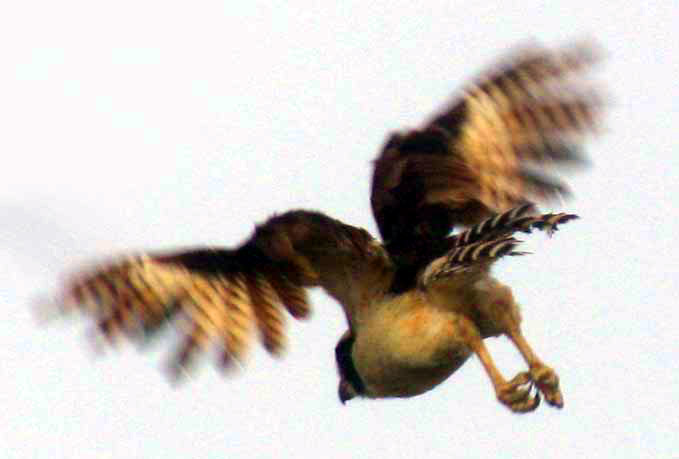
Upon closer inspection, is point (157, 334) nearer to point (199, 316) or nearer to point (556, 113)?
point (199, 316)

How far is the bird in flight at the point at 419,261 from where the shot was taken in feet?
36.7

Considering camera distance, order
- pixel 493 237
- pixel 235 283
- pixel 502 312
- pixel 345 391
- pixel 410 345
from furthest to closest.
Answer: pixel 345 391 < pixel 502 312 < pixel 410 345 < pixel 235 283 < pixel 493 237

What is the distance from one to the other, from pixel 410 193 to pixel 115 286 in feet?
5.50

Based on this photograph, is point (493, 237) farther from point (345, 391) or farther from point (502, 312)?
point (345, 391)

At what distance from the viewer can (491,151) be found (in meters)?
11.9

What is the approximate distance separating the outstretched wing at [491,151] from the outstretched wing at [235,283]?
0.29 meters

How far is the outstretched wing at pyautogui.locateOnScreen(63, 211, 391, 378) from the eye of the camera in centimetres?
1093

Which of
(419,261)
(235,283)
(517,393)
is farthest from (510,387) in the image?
(235,283)

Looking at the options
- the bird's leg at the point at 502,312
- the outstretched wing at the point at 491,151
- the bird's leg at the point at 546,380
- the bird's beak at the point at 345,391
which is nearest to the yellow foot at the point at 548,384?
the bird's leg at the point at 546,380

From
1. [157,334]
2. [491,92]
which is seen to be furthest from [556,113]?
[157,334]

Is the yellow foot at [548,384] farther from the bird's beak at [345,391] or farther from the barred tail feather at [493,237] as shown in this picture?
the bird's beak at [345,391]

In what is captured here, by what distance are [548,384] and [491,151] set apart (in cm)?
124

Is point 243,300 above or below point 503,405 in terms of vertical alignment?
above

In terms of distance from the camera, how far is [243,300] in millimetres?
11500
